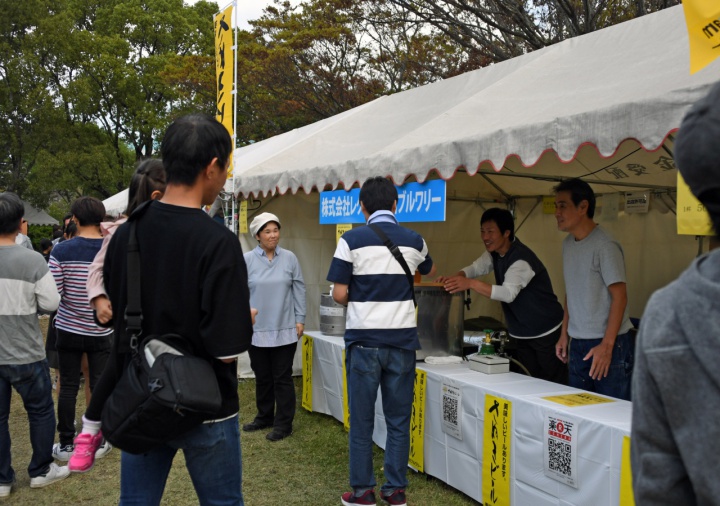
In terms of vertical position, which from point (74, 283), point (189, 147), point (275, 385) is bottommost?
point (275, 385)

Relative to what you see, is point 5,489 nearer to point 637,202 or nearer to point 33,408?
point 33,408

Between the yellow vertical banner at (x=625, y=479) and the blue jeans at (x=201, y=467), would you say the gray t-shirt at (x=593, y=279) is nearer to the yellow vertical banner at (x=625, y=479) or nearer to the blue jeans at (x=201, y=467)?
the yellow vertical banner at (x=625, y=479)

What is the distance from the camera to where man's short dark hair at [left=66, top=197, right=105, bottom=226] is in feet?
13.7

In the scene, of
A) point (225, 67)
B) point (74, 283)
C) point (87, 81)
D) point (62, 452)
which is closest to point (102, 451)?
point (62, 452)

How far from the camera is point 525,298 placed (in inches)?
156

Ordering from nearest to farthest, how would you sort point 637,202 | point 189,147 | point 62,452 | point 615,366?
point 189,147, point 615,366, point 62,452, point 637,202

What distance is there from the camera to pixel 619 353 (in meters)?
3.39

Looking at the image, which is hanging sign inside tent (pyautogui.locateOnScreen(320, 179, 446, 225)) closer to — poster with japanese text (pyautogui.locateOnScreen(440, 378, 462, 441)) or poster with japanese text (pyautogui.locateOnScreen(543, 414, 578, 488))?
poster with japanese text (pyautogui.locateOnScreen(440, 378, 462, 441))

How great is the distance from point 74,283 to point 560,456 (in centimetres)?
335

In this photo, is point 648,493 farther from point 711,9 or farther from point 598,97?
point 598,97

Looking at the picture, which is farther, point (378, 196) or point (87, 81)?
point (87, 81)

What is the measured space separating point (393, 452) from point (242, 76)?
13.9 metres

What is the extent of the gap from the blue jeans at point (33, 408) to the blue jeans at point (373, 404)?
6.22ft

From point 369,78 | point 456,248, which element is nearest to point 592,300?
point 456,248
